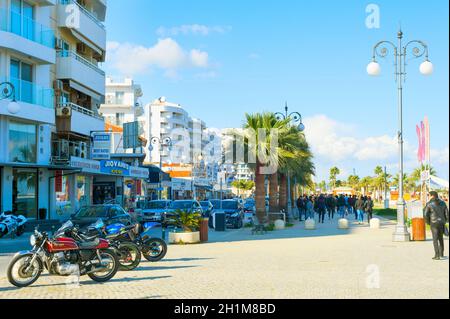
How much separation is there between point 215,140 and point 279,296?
581 ft

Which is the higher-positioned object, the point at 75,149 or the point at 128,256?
the point at 75,149

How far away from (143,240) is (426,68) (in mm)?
11847

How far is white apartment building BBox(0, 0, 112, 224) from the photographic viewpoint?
104 feet

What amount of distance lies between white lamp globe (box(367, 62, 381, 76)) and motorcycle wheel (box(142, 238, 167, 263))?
10308 millimetres

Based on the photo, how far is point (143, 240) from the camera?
15594 mm

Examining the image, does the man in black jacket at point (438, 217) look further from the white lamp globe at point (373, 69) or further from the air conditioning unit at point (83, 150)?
the air conditioning unit at point (83, 150)

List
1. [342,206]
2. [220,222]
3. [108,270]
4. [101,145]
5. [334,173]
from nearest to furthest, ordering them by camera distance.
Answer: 1. [108,270]
2. [220,222]
3. [101,145]
4. [342,206]
5. [334,173]

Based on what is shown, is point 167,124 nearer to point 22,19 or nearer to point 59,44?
point 59,44

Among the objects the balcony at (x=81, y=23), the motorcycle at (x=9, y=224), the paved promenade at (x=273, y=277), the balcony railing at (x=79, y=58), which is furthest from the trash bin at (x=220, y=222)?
the balcony at (x=81, y=23)

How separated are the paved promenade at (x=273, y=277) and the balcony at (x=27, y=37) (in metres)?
16.8

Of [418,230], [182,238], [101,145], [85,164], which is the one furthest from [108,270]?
[101,145]
